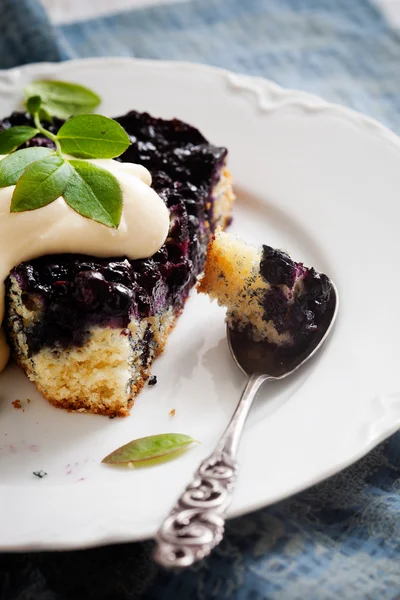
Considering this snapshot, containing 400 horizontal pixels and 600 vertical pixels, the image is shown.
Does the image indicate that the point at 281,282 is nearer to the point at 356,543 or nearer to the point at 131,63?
the point at 356,543

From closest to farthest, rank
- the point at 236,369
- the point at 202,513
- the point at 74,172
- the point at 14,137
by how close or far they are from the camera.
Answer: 1. the point at 202,513
2. the point at 74,172
3. the point at 236,369
4. the point at 14,137

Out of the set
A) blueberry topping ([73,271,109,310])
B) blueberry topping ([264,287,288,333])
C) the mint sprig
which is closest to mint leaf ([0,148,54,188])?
the mint sprig

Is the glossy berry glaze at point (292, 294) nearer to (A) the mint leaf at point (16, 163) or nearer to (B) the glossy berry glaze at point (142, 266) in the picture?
(B) the glossy berry glaze at point (142, 266)

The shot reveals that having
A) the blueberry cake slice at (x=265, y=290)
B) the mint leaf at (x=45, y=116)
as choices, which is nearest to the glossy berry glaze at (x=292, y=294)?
the blueberry cake slice at (x=265, y=290)

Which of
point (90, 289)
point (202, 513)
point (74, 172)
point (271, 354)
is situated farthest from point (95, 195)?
point (202, 513)

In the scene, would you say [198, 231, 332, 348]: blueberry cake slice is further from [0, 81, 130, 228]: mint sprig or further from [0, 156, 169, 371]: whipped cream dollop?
[0, 81, 130, 228]: mint sprig

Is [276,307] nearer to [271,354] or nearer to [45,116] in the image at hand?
[271,354]

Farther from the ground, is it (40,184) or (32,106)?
(40,184)
